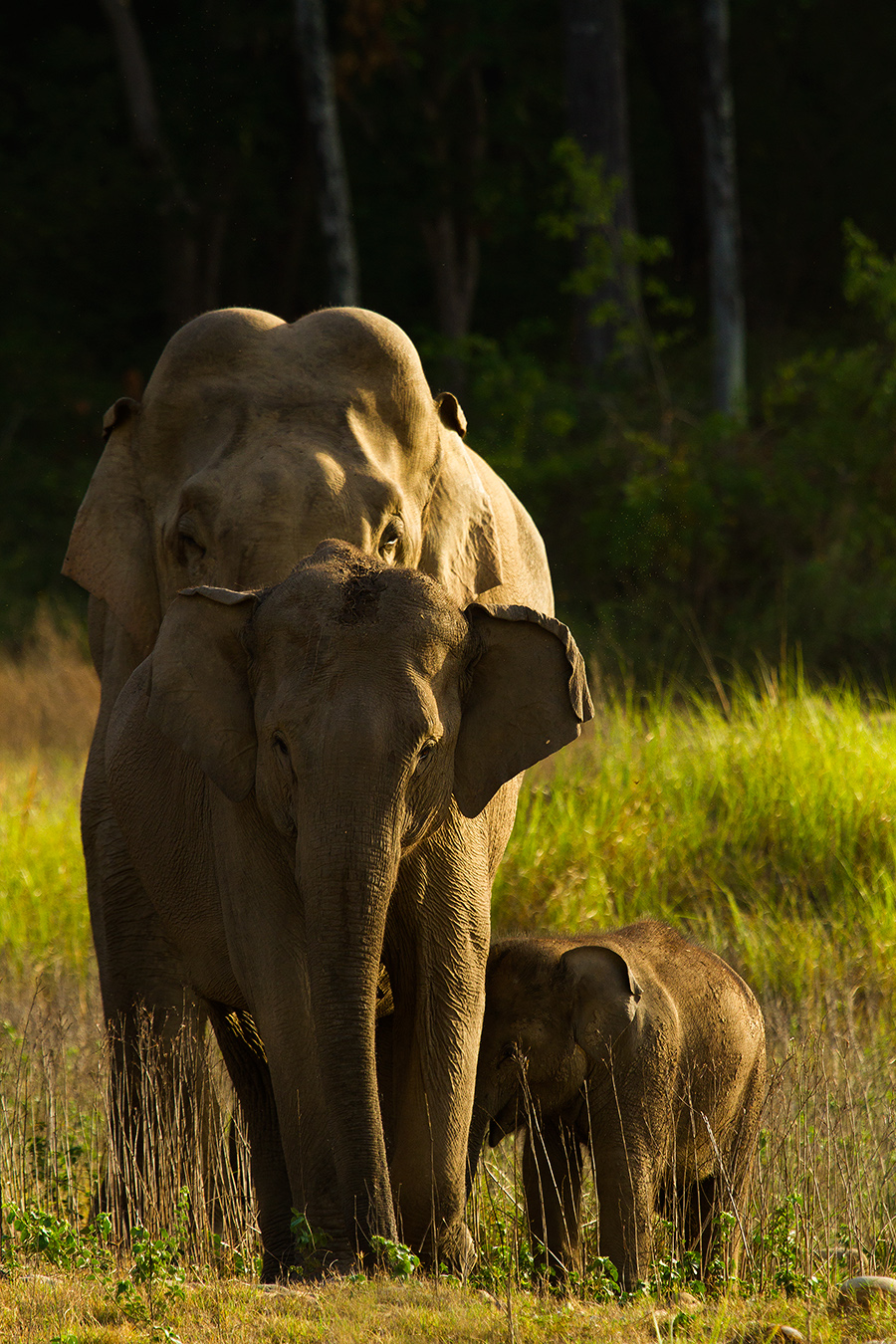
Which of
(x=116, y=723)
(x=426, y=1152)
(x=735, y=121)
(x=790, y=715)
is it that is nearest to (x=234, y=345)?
(x=116, y=723)

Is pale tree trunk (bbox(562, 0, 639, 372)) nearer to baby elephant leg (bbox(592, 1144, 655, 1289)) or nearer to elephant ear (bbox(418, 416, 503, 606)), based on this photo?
elephant ear (bbox(418, 416, 503, 606))

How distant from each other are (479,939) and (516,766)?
53 cm

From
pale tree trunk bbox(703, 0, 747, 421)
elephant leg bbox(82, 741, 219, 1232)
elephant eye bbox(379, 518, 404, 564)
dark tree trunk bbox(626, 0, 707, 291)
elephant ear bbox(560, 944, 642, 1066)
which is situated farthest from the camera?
dark tree trunk bbox(626, 0, 707, 291)

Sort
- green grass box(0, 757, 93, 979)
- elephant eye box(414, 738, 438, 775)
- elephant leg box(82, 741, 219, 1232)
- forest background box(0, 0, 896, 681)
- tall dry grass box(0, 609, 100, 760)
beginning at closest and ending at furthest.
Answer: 1. elephant eye box(414, 738, 438, 775)
2. elephant leg box(82, 741, 219, 1232)
3. green grass box(0, 757, 93, 979)
4. tall dry grass box(0, 609, 100, 760)
5. forest background box(0, 0, 896, 681)

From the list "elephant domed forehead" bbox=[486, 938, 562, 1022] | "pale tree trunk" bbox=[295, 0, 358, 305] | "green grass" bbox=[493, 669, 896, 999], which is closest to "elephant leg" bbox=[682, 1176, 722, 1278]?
"elephant domed forehead" bbox=[486, 938, 562, 1022]

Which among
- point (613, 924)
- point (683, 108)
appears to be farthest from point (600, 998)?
point (683, 108)

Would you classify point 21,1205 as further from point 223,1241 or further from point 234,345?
point 234,345

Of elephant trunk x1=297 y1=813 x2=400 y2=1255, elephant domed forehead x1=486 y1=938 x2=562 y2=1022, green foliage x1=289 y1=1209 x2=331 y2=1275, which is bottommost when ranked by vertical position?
green foliage x1=289 y1=1209 x2=331 y2=1275

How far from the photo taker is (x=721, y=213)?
1852cm

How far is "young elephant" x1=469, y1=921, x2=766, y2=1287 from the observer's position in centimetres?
Result: 457

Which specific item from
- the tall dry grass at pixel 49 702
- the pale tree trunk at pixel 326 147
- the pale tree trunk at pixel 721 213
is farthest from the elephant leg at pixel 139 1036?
the pale tree trunk at pixel 721 213

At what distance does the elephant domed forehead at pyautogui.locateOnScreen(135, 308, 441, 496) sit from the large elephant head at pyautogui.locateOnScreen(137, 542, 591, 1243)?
2.52 feet

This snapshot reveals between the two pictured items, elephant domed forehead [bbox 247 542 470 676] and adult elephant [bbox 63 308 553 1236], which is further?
adult elephant [bbox 63 308 553 1236]

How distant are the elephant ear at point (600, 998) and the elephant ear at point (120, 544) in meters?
1.56
